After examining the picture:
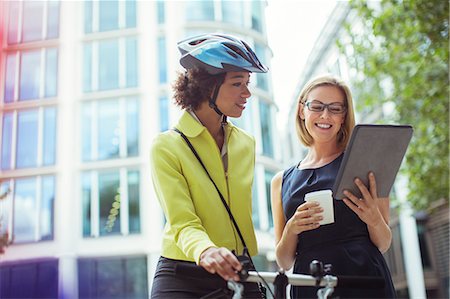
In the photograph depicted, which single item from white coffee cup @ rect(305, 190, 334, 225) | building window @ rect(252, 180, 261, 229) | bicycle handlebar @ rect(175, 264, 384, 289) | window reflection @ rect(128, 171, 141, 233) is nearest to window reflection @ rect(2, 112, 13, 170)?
window reflection @ rect(128, 171, 141, 233)

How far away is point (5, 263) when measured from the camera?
455cm

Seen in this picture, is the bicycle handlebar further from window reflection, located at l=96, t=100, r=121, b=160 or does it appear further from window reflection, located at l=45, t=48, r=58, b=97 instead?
window reflection, located at l=96, t=100, r=121, b=160

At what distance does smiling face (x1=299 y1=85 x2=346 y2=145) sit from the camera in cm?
208

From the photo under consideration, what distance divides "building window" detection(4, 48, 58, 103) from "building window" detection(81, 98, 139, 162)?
446 mm

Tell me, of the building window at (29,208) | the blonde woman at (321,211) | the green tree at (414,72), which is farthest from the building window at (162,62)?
the blonde woman at (321,211)

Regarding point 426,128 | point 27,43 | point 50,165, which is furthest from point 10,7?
point 426,128

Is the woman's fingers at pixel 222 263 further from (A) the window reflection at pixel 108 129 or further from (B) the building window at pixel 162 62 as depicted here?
(B) the building window at pixel 162 62

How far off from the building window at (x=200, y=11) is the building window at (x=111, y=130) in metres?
0.91

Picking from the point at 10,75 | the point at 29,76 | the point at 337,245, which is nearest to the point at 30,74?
the point at 29,76

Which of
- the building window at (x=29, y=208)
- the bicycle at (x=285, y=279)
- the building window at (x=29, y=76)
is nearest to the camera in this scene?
the bicycle at (x=285, y=279)

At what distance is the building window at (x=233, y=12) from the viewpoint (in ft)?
16.6

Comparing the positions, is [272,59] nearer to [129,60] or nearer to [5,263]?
[129,60]

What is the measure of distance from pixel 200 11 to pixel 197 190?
3681 mm

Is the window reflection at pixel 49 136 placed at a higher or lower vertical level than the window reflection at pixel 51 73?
lower
